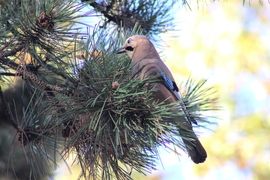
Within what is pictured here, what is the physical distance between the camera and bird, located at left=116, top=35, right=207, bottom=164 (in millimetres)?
1392

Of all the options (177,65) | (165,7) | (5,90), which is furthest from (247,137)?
(5,90)

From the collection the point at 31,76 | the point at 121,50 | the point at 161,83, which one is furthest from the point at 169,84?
the point at 31,76

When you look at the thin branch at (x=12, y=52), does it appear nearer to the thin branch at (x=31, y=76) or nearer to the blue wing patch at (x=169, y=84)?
the thin branch at (x=31, y=76)

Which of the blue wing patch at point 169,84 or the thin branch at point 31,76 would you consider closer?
the thin branch at point 31,76

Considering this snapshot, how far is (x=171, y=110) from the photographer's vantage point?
1.32 m

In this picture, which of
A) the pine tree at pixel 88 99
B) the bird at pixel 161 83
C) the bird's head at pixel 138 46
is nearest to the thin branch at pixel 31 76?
the pine tree at pixel 88 99

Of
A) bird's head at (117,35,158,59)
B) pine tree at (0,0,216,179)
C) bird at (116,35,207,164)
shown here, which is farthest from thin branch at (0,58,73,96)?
bird's head at (117,35,158,59)

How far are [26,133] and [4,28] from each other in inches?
17.8

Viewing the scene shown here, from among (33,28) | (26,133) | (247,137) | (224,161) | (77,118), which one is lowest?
(224,161)

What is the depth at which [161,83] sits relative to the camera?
67.0 inches

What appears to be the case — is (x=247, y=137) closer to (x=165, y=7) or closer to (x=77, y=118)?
(x=165, y=7)

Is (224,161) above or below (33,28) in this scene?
below

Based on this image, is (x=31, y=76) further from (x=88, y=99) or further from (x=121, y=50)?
(x=121, y=50)

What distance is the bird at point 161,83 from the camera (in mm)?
1392
